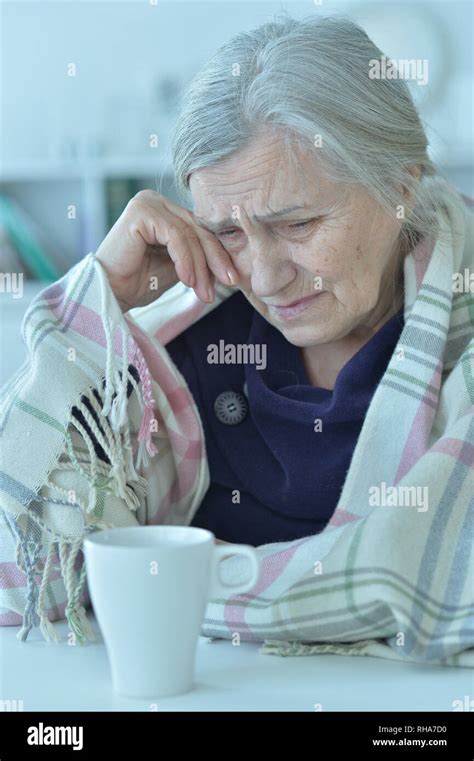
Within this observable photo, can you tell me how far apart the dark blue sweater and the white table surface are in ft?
1.07

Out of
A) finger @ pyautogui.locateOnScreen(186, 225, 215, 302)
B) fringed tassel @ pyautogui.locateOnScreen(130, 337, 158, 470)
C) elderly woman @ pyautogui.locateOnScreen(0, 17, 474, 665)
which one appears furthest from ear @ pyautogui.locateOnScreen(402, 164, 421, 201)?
fringed tassel @ pyautogui.locateOnScreen(130, 337, 158, 470)

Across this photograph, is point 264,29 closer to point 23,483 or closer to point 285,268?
point 285,268

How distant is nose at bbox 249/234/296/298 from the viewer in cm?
115

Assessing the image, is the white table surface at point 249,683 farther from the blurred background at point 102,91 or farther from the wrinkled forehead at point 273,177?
the blurred background at point 102,91

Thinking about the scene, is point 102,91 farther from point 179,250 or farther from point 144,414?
point 144,414

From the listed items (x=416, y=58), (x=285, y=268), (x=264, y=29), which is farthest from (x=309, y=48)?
(x=416, y=58)

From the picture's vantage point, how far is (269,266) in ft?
3.78

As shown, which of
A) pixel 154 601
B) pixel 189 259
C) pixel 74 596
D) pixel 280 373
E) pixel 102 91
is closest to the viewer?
pixel 154 601

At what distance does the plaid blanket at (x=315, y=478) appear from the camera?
2.86ft

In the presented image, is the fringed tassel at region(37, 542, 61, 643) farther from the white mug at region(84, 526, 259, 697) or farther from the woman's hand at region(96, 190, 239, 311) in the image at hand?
the woman's hand at region(96, 190, 239, 311)

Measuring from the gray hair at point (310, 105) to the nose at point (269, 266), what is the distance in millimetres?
98

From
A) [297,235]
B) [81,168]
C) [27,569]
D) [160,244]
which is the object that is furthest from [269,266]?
[81,168]

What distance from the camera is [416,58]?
3.16 m

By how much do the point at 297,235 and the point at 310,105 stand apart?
0.14 meters
